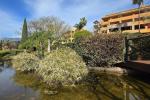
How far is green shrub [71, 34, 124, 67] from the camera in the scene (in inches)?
563

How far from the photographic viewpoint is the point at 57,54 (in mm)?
10461

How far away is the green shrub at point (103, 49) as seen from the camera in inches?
563

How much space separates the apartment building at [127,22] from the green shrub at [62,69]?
32.0m

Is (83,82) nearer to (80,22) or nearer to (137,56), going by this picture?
(137,56)

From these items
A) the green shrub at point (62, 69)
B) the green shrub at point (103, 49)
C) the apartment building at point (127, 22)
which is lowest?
the green shrub at point (62, 69)

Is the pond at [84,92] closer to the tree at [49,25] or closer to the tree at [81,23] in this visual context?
the tree at [49,25]

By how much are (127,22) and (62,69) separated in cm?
4071

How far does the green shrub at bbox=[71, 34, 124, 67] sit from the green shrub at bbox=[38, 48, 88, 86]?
4.53 metres

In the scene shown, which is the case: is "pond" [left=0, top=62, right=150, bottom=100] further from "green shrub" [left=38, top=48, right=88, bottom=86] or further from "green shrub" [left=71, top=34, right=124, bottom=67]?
"green shrub" [left=71, top=34, right=124, bottom=67]

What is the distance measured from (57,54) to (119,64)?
203 inches

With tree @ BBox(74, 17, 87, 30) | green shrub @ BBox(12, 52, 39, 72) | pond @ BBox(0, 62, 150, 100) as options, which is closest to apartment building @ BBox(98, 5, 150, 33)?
tree @ BBox(74, 17, 87, 30)

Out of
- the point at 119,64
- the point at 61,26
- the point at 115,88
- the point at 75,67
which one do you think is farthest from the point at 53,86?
the point at 61,26

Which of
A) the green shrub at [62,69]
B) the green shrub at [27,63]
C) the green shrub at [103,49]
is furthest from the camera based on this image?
the green shrub at [27,63]

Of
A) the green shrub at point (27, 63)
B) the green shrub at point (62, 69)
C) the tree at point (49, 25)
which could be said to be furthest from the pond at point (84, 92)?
the tree at point (49, 25)
